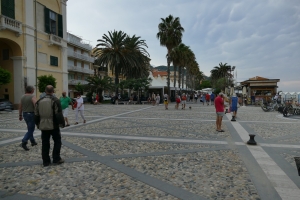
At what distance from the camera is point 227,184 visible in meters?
3.82

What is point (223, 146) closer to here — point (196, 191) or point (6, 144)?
point (196, 191)

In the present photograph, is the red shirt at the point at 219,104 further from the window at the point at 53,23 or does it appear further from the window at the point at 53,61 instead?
the window at the point at 53,23

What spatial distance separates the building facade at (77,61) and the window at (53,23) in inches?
685

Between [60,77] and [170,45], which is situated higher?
[170,45]

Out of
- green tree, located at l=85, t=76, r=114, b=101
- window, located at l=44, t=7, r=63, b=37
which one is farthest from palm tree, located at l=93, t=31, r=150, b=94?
window, located at l=44, t=7, r=63, b=37

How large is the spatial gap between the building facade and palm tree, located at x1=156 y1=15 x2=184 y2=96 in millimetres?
20305

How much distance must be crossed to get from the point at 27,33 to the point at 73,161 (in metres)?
22.3

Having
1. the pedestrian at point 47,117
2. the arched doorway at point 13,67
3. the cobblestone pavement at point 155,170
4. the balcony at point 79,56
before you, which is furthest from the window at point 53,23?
the pedestrian at point 47,117

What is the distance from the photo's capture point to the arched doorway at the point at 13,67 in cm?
2248

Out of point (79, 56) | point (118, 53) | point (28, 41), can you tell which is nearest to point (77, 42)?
point (79, 56)

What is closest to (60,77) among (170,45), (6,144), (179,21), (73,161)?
(170,45)

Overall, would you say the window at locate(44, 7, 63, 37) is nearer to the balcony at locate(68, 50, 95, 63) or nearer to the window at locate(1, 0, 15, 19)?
the window at locate(1, 0, 15, 19)

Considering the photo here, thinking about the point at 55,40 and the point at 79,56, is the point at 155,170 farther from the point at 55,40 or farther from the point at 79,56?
the point at 79,56

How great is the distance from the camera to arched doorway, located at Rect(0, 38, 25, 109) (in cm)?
2248
